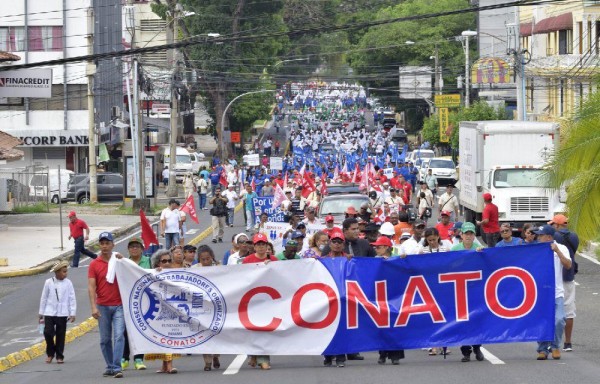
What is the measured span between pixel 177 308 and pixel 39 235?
2661cm

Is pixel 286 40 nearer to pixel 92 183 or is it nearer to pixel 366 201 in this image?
pixel 92 183

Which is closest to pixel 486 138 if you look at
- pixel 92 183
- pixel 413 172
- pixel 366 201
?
pixel 366 201

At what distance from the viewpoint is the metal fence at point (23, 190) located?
48406 mm

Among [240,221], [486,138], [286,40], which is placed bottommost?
[240,221]

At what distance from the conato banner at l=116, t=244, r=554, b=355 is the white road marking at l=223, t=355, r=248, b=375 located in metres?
0.24

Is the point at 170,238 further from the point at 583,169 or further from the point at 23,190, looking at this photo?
the point at 23,190

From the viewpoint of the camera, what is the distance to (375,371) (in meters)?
14.5

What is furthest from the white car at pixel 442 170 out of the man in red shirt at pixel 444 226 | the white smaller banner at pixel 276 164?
the man in red shirt at pixel 444 226

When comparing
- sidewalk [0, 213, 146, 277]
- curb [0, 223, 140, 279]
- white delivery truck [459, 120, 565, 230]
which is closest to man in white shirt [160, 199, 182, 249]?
curb [0, 223, 140, 279]

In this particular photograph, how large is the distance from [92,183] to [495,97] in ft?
121

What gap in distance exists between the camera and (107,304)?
48.1 ft

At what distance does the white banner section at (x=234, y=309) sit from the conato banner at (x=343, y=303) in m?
0.01

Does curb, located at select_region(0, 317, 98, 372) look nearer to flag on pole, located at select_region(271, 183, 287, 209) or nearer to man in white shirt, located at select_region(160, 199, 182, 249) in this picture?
man in white shirt, located at select_region(160, 199, 182, 249)

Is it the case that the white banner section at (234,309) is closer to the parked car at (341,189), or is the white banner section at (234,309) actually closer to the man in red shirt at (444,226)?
the man in red shirt at (444,226)
